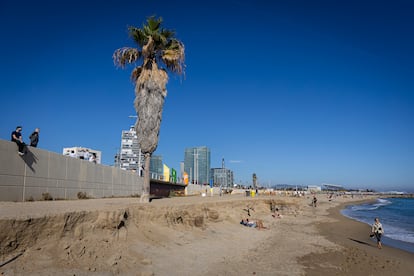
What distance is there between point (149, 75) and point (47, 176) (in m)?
6.90

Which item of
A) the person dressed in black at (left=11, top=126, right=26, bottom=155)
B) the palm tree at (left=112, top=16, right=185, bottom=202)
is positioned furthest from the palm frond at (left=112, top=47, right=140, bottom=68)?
the person dressed in black at (left=11, top=126, right=26, bottom=155)

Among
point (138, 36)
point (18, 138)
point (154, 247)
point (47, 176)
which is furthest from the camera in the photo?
point (138, 36)

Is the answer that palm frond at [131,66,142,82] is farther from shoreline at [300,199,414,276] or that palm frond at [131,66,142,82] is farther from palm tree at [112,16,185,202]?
shoreline at [300,199,414,276]

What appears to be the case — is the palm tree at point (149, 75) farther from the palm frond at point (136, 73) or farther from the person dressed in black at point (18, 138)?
the person dressed in black at point (18, 138)

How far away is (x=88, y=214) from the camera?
9.02 meters

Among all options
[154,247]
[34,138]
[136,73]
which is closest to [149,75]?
[136,73]

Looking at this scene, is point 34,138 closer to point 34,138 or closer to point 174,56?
point 34,138

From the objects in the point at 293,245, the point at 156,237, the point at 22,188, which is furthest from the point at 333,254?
the point at 22,188

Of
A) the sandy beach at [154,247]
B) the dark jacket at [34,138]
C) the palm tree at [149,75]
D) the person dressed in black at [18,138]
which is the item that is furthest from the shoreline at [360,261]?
the dark jacket at [34,138]

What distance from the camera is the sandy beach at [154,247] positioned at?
22.9 ft

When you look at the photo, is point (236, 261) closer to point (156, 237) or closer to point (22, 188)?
point (156, 237)

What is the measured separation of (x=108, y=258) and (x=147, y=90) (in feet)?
32.7

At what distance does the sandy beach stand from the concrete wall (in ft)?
4.13

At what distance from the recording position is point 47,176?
559 inches
